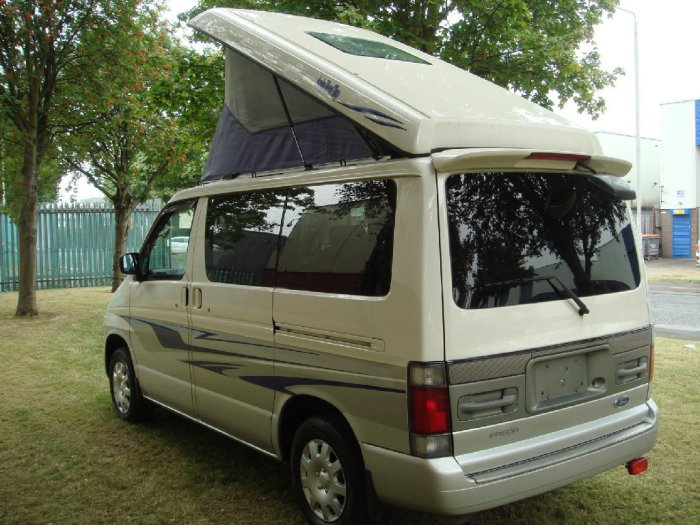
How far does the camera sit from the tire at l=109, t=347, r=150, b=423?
5688mm

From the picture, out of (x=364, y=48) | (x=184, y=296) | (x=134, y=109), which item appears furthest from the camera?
(x=134, y=109)

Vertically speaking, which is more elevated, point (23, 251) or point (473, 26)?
point (473, 26)

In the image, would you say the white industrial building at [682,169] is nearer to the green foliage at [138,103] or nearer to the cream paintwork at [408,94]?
the green foliage at [138,103]

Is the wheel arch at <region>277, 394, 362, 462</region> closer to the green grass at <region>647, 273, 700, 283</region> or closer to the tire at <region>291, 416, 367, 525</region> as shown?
the tire at <region>291, 416, 367, 525</region>

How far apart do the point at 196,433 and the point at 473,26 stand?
20.7 feet

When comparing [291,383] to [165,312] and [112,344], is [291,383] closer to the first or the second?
[165,312]

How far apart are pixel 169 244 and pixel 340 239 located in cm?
212

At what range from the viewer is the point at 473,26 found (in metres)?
8.79

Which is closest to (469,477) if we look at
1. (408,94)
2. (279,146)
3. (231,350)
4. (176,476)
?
(231,350)

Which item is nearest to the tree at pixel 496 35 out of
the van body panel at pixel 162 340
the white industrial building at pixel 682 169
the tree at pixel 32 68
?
the tree at pixel 32 68

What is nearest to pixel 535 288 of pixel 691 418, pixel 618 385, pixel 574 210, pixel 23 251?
pixel 574 210

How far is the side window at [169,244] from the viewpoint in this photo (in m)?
4.97

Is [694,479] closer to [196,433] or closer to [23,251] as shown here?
[196,433]

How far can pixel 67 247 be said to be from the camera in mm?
18109
